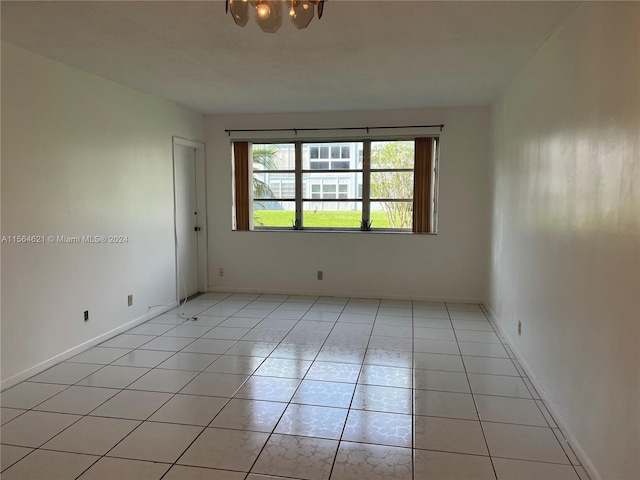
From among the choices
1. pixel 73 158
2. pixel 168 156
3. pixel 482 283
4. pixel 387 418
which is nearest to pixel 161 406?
pixel 387 418

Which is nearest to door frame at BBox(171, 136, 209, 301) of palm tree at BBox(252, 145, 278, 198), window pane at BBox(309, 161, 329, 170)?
palm tree at BBox(252, 145, 278, 198)

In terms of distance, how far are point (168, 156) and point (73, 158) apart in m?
1.53

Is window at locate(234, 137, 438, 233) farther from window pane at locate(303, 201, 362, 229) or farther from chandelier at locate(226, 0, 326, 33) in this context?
chandelier at locate(226, 0, 326, 33)

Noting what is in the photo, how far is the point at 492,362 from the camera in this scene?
11.7 feet

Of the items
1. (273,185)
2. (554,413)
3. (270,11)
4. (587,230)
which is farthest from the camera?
(273,185)

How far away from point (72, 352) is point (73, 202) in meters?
1.26

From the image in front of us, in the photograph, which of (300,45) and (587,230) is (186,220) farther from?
(587,230)

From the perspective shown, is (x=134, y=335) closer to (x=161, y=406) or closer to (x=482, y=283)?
(x=161, y=406)

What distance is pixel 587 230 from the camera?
2250 mm

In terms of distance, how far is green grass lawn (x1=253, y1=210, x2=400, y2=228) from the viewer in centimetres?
585

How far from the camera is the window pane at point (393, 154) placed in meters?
5.68

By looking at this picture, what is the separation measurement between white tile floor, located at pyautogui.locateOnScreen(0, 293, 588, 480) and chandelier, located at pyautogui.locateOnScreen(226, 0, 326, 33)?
6.65 feet

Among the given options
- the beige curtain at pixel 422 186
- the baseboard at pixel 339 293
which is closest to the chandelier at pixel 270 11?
the beige curtain at pixel 422 186

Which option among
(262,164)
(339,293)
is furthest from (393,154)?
(339,293)
